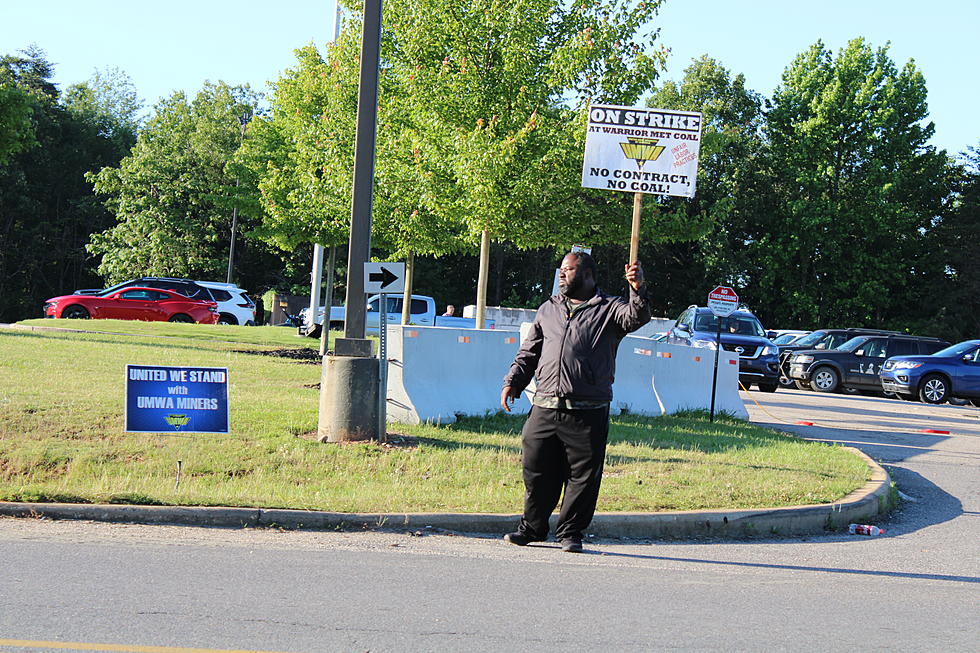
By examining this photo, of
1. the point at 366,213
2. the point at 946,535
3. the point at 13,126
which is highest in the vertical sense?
the point at 13,126

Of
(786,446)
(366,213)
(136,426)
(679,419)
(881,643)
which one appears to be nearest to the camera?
(881,643)

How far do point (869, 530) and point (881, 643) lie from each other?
156 inches

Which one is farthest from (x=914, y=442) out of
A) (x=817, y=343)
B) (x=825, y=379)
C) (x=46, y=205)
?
(x=46, y=205)

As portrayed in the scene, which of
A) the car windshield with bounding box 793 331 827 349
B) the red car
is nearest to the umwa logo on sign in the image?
the car windshield with bounding box 793 331 827 349

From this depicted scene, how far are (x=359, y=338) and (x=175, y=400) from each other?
264cm

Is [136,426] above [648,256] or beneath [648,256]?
beneath

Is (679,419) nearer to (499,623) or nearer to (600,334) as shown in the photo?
(600,334)

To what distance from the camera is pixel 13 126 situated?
2600 cm

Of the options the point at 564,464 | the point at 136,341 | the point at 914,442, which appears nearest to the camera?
the point at 564,464

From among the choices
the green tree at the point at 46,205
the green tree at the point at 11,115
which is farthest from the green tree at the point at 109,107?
the green tree at the point at 11,115

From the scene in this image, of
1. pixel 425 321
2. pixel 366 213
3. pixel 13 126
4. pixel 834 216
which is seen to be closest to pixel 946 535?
pixel 366 213

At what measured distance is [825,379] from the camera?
29141 mm

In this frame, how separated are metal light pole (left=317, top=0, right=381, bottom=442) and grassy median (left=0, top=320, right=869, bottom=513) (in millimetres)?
290

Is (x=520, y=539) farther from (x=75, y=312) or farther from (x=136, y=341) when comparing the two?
(x=75, y=312)
